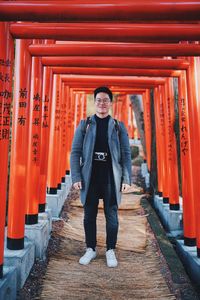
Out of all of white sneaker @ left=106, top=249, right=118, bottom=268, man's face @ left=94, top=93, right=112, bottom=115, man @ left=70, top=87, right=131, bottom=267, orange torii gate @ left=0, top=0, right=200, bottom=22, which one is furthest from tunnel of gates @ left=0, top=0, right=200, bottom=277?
white sneaker @ left=106, top=249, right=118, bottom=268

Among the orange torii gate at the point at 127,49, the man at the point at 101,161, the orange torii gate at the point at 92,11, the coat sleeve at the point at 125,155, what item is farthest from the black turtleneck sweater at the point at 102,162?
the orange torii gate at the point at 92,11

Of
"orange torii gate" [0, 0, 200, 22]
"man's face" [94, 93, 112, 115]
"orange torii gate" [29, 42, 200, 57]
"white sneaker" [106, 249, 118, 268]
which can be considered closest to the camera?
"orange torii gate" [0, 0, 200, 22]

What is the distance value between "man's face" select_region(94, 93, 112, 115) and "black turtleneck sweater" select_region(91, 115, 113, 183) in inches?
3.7

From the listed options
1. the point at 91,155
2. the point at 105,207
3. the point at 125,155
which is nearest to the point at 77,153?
the point at 91,155

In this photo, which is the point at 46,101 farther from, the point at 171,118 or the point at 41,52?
the point at 171,118

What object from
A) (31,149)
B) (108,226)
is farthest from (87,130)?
(108,226)

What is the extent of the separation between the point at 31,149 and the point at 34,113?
0.42 meters

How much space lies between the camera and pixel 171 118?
196 inches

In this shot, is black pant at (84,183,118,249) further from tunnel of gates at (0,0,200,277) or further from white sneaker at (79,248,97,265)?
tunnel of gates at (0,0,200,277)

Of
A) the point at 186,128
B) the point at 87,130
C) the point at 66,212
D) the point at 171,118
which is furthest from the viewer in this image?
the point at 66,212

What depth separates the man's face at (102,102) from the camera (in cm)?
323

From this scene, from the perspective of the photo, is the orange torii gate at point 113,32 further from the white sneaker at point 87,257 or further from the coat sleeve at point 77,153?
the white sneaker at point 87,257

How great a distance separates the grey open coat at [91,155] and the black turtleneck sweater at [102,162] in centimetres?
4

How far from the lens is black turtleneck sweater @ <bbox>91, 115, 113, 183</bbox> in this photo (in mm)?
3268
